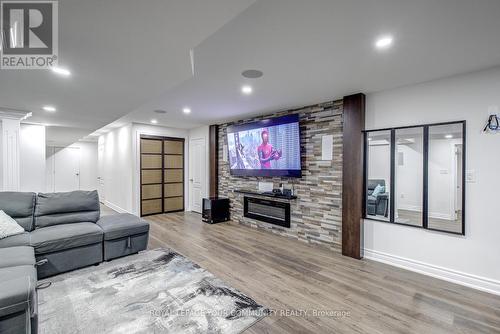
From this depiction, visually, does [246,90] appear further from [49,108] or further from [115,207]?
[115,207]

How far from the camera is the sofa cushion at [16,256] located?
216 cm

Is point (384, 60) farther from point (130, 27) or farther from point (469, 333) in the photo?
point (469, 333)

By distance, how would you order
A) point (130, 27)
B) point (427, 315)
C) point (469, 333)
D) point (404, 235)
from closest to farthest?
point (130, 27)
point (469, 333)
point (427, 315)
point (404, 235)

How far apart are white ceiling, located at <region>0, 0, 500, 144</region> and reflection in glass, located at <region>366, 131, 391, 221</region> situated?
2.37 ft

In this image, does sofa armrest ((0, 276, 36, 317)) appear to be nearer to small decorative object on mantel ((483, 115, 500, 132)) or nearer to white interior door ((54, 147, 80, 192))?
small decorative object on mantel ((483, 115, 500, 132))

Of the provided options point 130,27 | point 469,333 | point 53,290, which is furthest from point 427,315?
point 53,290

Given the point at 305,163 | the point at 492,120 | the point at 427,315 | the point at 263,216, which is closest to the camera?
the point at 427,315

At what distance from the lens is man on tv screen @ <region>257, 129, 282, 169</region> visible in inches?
177

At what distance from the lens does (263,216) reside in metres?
4.80

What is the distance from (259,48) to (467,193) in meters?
2.81

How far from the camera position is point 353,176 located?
337 cm

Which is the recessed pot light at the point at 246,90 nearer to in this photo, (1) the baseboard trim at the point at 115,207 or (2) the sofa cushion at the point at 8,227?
(2) the sofa cushion at the point at 8,227

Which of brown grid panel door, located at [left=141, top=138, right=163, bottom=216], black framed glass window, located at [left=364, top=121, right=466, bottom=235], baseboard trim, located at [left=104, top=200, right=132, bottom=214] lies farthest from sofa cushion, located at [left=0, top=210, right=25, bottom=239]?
black framed glass window, located at [left=364, top=121, right=466, bottom=235]

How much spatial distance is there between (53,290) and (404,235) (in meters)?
4.18
